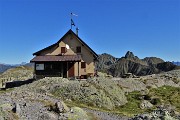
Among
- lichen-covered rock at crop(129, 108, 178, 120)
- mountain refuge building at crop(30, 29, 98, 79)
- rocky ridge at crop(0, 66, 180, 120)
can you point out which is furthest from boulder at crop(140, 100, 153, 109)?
lichen-covered rock at crop(129, 108, 178, 120)

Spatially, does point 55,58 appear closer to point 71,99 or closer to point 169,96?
point 169,96

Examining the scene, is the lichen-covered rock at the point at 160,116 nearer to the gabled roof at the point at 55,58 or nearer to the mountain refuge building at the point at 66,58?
the gabled roof at the point at 55,58

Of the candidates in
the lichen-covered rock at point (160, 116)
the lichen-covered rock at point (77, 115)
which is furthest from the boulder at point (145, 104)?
the lichen-covered rock at point (160, 116)

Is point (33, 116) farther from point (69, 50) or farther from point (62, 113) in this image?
point (69, 50)

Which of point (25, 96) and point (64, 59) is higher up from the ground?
point (64, 59)

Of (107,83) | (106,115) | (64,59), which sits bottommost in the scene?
(106,115)

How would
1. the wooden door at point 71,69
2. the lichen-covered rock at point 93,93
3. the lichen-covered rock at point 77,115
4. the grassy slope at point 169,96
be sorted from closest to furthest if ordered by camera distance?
the lichen-covered rock at point 77,115
the lichen-covered rock at point 93,93
the grassy slope at point 169,96
the wooden door at point 71,69

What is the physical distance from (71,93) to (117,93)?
9026mm

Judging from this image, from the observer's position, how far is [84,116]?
3148cm

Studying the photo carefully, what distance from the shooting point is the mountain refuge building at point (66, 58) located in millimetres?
69438

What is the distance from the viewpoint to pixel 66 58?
69500 millimetres

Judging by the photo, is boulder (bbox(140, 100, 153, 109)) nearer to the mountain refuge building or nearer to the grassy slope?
the grassy slope

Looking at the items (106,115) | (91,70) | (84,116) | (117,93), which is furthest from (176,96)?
(84,116)

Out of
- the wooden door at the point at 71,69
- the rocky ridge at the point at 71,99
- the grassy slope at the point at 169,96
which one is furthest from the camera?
the wooden door at the point at 71,69
